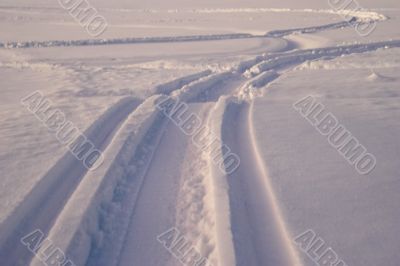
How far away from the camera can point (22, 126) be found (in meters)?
8.27

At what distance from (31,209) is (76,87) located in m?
6.15

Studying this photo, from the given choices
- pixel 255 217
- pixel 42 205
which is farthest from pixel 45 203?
pixel 255 217

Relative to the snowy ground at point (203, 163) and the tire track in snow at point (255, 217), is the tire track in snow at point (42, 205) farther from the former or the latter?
the tire track in snow at point (255, 217)

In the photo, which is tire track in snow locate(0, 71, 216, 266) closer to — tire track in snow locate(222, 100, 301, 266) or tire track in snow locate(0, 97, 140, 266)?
tire track in snow locate(0, 97, 140, 266)

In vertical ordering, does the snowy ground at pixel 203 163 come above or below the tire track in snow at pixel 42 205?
above

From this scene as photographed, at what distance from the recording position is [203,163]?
707 centimetres

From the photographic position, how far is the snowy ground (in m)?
5.02

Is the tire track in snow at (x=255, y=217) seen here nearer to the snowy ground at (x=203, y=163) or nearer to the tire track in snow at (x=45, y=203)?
the snowy ground at (x=203, y=163)

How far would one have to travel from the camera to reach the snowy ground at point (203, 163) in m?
5.02

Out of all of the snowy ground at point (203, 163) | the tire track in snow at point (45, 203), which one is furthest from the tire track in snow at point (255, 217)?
the tire track in snow at point (45, 203)

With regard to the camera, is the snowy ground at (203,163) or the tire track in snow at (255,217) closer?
the tire track in snow at (255,217)

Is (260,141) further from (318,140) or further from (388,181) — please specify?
(388,181)

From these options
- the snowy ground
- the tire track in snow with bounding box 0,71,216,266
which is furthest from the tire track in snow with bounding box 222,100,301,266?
→ the tire track in snow with bounding box 0,71,216,266

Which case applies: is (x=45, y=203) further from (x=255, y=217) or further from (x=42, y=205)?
(x=255, y=217)
